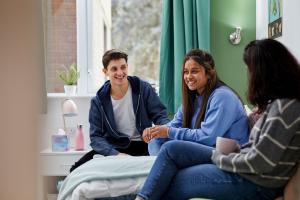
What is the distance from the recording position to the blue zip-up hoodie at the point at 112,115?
270cm

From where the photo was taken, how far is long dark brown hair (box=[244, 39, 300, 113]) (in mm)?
1564

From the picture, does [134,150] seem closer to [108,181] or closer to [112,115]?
[112,115]

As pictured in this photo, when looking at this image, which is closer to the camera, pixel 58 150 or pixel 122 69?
pixel 122 69

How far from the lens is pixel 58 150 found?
3.03 metres

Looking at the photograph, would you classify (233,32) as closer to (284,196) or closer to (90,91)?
(90,91)

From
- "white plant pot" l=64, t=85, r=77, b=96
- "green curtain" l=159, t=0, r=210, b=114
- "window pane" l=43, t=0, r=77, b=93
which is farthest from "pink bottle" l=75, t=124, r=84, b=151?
"green curtain" l=159, t=0, r=210, b=114

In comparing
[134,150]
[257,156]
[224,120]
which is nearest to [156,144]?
[134,150]

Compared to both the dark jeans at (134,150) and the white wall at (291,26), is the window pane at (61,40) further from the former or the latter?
the white wall at (291,26)

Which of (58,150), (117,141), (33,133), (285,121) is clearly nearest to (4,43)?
(33,133)

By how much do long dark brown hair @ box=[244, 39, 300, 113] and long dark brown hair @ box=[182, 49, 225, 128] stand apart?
Result: 2.25ft

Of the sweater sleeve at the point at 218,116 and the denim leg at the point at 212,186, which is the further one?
the sweater sleeve at the point at 218,116

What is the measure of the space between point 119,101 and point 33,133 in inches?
89.5

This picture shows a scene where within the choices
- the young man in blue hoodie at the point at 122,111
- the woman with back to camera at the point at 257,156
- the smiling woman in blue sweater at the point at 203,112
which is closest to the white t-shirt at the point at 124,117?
the young man in blue hoodie at the point at 122,111

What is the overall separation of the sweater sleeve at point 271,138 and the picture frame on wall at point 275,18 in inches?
46.0
